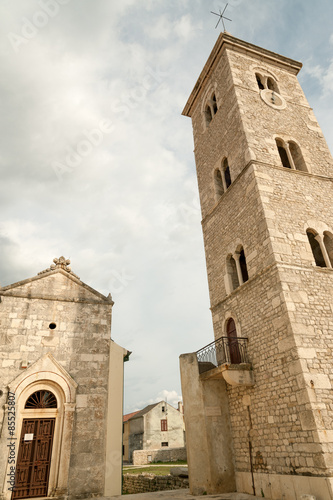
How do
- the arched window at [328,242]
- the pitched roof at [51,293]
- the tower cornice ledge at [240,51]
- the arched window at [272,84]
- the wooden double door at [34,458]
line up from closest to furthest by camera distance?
the wooden double door at [34,458] < the pitched roof at [51,293] < the arched window at [328,242] < the arched window at [272,84] < the tower cornice ledge at [240,51]

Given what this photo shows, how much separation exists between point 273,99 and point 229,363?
12972 millimetres

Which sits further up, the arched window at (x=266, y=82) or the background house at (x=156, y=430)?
the arched window at (x=266, y=82)

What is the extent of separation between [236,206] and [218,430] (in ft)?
27.0

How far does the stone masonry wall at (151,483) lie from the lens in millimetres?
14297

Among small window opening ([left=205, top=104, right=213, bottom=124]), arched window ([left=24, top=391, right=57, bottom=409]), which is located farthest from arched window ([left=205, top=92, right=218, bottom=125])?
arched window ([left=24, top=391, right=57, bottom=409])

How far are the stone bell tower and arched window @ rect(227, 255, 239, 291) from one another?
5cm

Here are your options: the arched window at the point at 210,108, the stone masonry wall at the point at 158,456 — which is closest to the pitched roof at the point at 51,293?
the arched window at the point at 210,108

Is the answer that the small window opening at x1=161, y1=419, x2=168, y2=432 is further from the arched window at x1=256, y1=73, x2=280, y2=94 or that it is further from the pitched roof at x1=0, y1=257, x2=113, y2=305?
the arched window at x1=256, y1=73, x2=280, y2=94

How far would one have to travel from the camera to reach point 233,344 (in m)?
11.7

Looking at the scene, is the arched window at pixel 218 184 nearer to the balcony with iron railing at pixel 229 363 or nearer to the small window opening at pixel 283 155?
the small window opening at pixel 283 155

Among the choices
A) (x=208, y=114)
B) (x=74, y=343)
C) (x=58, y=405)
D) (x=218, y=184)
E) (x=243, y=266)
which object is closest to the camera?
(x=58, y=405)

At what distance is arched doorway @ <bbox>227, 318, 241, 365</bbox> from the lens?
36.9 feet

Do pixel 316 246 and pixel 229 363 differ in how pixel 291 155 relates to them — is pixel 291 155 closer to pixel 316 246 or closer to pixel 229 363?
pixel 316 246

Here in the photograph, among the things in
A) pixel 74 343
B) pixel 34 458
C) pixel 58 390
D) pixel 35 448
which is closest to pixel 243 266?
pixel 74 343
